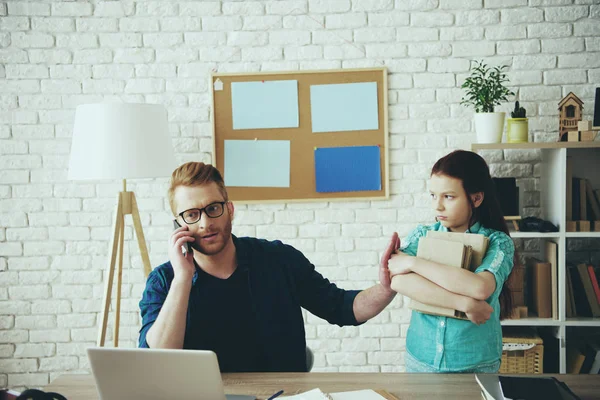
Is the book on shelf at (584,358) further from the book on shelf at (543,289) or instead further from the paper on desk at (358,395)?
the paper on desk at (358,395)

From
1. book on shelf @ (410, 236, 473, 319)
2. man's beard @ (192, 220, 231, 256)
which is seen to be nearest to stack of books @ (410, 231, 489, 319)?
book on shelf @ (410, 236, 473, 319)

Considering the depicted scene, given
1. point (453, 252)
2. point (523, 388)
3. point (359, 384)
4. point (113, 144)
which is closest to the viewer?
point (523, 388)

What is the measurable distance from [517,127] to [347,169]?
3.14 ft

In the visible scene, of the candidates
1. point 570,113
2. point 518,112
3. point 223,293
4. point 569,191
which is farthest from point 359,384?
point 570,113

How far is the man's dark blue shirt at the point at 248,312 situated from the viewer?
1.79 m

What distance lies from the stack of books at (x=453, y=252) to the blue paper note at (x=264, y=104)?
168 cm

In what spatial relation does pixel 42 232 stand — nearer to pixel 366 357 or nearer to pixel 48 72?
pixel 48 72

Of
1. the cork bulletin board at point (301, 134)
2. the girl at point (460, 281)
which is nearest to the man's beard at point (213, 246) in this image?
the girl at point (460, 281)

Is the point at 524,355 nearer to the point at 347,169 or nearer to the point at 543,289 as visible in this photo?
the point at 543,289

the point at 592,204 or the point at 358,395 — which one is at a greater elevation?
the point at 592,204

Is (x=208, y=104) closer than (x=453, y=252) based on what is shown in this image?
No

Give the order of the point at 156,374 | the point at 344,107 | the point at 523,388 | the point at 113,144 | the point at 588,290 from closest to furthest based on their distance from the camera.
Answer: the point at 156,374
the point at 523,388
the point at 113,144
the point at 588,290
the point at 344,107

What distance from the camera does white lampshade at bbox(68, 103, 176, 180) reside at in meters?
2.58

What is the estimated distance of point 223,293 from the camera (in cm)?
181
